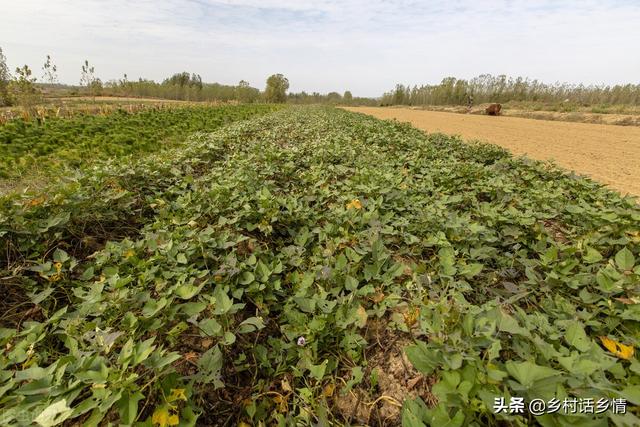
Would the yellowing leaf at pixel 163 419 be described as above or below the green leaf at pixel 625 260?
below

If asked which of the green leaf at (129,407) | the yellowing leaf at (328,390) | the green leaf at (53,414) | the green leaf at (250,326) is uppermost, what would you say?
the green leaf at (53,414)

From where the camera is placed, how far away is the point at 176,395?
4.00ft

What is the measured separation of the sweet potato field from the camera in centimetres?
114

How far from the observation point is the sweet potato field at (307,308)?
3.75 ft

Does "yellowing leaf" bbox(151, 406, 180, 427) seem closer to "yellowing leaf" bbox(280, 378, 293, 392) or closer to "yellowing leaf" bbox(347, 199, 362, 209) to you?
"yellowing leaf" bbox(280, 378, 293, 392)

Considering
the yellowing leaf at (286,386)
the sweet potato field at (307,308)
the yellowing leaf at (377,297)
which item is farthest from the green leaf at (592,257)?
the yellowing leaf at (286,386)

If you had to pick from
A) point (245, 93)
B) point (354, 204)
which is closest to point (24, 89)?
point (354, 204)

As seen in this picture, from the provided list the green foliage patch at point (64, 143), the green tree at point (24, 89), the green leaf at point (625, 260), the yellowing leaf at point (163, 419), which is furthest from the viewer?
the green tree at point (24, 89)

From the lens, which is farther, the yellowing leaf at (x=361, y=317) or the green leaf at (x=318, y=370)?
the yellowing leaf at (x=361, y=317)

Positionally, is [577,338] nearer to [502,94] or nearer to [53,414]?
[53,414]

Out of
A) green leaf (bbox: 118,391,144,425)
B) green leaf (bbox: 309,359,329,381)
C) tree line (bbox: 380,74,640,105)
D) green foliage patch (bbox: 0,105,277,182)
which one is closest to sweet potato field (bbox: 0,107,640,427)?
green leaf (bbox: 118,391,144,425)

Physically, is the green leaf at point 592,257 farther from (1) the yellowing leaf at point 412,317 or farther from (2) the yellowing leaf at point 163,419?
(2) the yellowing leaf at point 163,419

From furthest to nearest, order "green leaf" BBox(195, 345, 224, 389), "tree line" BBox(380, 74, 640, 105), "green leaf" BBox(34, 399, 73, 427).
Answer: "tree line" BBox(380, 74, 640, 105), "green leaf" BBox(195, 345, 224, 389), "green leaf" BBox(34, 399, 73, 427)

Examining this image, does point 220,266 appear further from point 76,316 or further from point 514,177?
point 514,177
